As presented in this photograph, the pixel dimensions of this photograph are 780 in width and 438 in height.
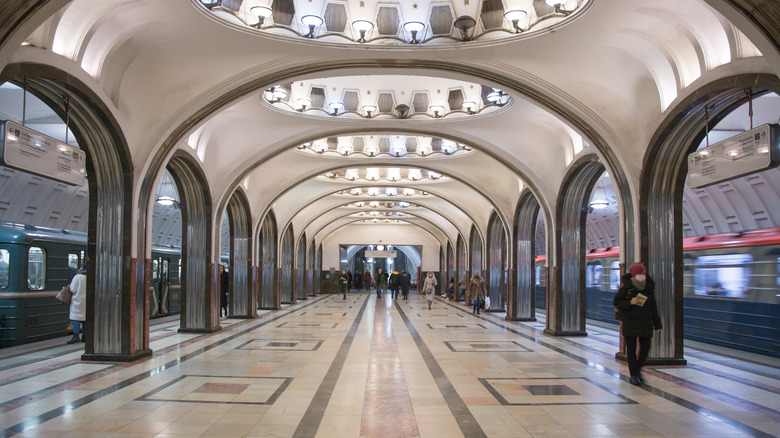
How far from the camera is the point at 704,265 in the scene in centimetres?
1113

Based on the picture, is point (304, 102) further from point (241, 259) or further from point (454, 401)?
point (454, 401)

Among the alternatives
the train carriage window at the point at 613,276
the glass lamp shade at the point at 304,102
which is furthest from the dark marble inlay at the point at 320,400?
the train carriage window at the point at 613,276

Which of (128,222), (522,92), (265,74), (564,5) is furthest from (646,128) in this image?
(128,222)

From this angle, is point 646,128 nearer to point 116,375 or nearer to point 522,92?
point 522,92

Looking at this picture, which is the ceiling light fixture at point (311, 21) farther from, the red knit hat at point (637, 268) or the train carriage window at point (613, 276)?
the train carriage window at point (613, 276)

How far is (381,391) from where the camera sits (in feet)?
21.5

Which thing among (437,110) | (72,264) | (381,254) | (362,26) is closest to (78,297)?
(72,264)

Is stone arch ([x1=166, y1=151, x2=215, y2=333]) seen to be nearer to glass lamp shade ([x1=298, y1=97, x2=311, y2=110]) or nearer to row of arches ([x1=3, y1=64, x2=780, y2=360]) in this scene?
row of arches ([x1=3, y1=64, x2=780, y2=360])

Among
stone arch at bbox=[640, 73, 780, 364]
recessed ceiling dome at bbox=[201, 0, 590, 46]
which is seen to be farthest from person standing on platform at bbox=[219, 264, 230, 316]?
stone arch at bbox=[640, 73, 780, 364]

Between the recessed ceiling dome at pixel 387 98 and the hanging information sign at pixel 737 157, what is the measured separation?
4829 millimetres

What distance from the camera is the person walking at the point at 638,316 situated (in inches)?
273

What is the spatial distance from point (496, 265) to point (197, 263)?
10806mm

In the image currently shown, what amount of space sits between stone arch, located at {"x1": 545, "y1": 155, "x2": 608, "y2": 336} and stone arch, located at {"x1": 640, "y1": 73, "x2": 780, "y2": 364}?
316 centimetres

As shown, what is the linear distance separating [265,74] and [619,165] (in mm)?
5537
